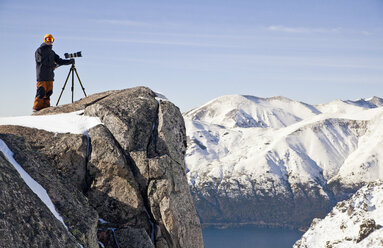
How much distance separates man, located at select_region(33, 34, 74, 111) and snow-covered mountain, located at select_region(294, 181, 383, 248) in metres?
148

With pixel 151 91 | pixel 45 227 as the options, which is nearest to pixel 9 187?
pixel 45 227

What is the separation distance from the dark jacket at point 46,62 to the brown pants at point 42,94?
0.96 feet

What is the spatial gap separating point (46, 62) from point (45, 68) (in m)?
0.39

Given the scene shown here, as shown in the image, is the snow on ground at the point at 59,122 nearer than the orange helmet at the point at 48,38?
Yes

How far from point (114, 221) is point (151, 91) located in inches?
325

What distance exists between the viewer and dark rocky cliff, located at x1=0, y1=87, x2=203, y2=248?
16.2m

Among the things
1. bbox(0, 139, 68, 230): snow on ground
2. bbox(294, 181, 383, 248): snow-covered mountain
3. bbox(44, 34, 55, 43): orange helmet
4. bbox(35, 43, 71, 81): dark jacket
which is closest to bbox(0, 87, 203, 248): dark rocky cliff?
bbox(0, 139, 68, 230): snow on ground

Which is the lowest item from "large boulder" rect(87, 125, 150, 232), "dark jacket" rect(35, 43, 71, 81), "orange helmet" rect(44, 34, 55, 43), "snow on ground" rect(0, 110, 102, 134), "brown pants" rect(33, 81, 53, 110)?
"large boulder" rect(87, 125, 150, 232)

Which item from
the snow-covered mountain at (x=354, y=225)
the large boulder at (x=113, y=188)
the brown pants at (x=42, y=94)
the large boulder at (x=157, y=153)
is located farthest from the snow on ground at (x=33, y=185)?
the snow-covered mountain at (x=354, y=225)

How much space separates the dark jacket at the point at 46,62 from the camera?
24.8 metres

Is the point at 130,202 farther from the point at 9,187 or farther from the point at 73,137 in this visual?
the point at 9,187

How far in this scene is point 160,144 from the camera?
71.6 feet

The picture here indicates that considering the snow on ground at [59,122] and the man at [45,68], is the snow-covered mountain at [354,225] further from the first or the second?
the snow on ground at [59,122]

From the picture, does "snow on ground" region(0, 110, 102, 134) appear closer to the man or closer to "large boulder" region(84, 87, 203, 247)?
"large boulder" region(84, 87, 203, 247)
